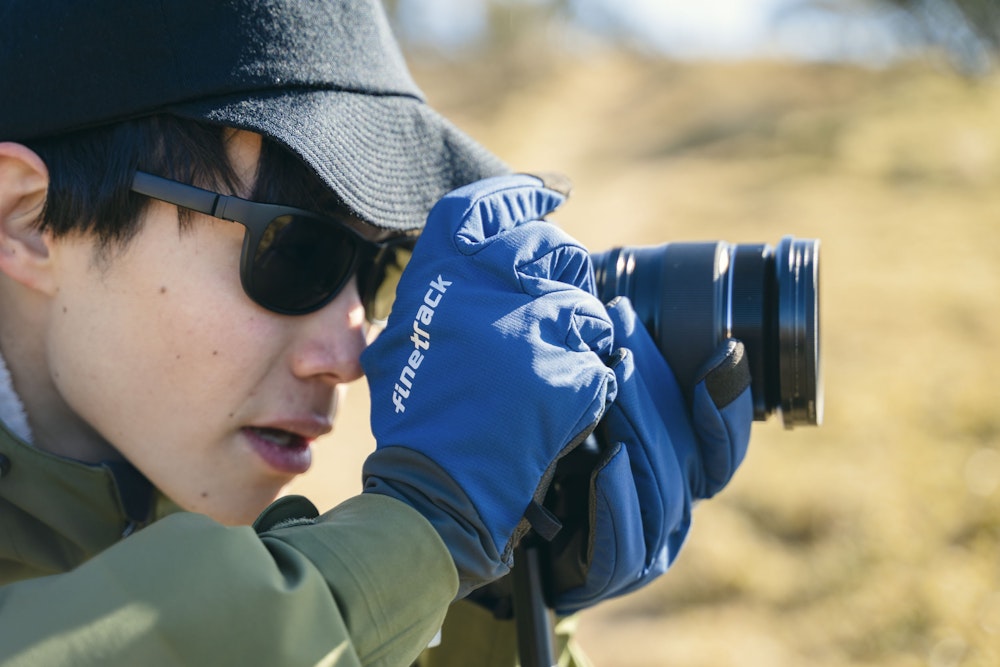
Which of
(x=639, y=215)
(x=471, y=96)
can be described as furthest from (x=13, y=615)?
(x=471, y=96)

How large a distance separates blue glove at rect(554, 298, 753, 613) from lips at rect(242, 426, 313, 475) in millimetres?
500

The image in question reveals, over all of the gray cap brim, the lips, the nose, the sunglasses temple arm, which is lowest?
the lips

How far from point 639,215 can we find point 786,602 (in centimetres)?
761

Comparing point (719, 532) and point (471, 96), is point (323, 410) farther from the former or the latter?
point (471, 96)

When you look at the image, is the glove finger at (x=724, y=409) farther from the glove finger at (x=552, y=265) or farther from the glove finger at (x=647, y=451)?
the glove finger at (x=552, y=265)

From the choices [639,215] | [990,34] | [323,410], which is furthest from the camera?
[990,34]

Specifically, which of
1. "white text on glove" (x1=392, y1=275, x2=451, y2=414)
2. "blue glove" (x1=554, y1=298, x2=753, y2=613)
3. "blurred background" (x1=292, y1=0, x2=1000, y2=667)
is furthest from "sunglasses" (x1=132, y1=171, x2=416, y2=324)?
"blurred background" (x1=292, y1=0, x2=1000, y2=667)

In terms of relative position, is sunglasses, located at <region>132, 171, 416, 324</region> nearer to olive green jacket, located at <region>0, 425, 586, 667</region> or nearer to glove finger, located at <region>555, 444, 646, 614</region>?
olive green jacket, located at <region>0, 425, 586, 667</region>

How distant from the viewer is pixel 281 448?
165cm

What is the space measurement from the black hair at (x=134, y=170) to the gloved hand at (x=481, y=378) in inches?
12.9

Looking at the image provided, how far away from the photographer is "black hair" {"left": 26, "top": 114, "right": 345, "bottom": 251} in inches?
59.3

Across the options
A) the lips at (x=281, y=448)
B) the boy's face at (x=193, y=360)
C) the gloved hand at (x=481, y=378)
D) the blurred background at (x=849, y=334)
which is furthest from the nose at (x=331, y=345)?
the blurred background at (x=849, y=334)

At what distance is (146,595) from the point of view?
99cm

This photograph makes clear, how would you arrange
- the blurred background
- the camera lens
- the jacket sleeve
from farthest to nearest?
the blurred background
the camera lens
the jacket sleeve
